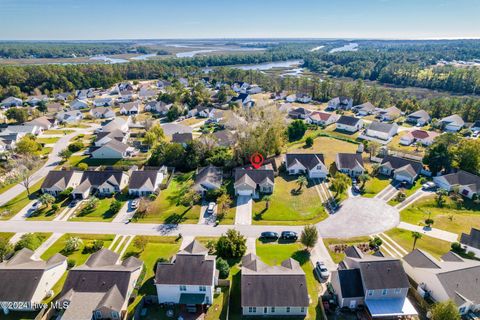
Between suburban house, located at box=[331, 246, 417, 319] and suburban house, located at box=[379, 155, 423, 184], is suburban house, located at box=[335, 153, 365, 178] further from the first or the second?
suburban house, located at box=[331, 246, 417, 319]

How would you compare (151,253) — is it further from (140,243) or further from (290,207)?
(290,207)

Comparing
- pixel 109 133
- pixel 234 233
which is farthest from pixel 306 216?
pixel 109 133

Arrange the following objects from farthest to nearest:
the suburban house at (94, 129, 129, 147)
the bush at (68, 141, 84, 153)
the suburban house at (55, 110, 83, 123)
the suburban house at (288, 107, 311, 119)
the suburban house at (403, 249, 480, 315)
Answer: the suburban house at (288, 107, 311, 119)
the suburban house at (55, 110, 83, 123)
the suburban house at (94, 129, 129, 147)
the bush at (68, 141, 84, 153)
the suburban house at (403, 249, 480, 315)

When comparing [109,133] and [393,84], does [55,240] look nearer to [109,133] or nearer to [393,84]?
[109,133]

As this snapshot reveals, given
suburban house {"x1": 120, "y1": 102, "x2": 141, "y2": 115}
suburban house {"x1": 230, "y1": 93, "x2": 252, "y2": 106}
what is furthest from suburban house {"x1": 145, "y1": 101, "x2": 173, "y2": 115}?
suburban house {"x1": 230, "y1": 93, "x2": 252, "y2": 106}

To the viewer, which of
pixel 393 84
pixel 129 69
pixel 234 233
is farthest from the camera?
pixel 129 69

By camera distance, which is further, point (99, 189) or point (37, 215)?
point (99, 189)
